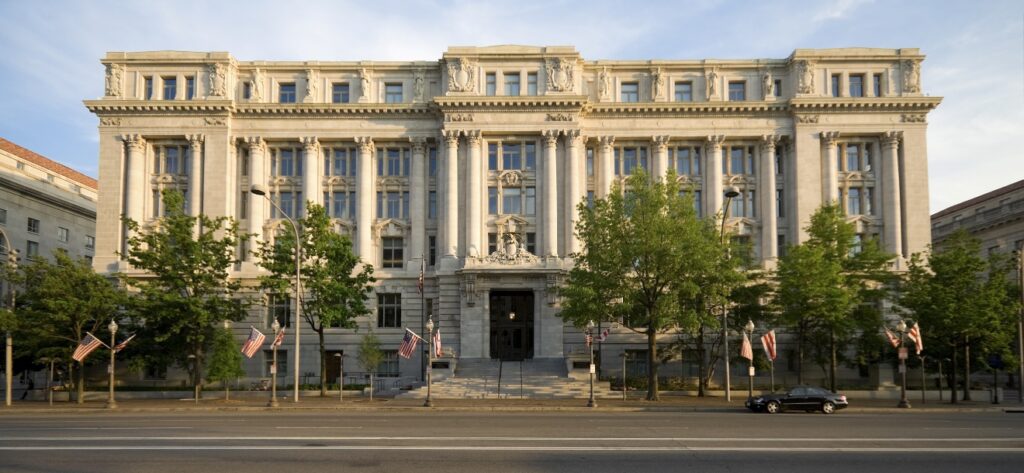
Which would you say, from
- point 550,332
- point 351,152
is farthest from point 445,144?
point 550,332

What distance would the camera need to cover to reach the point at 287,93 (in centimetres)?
6047

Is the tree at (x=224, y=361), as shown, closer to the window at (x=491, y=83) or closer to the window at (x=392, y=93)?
the window at (x=392, y=93)

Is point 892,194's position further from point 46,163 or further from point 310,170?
point 46,163

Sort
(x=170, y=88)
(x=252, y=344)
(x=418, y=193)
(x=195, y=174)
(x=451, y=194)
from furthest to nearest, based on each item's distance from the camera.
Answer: (x=170, y=88) < (x=418, y=193) < (x=195, y=174) < (x=451, y=194) < (x=252, y=344)

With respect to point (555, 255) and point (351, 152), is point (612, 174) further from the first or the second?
point (351, 152)

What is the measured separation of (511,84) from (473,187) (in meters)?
8.38

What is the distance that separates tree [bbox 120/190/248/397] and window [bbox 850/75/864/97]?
45167 millimetres

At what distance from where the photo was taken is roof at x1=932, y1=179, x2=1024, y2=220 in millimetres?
74569

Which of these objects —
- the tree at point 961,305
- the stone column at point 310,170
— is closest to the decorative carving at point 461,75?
the stone column at point 310,170

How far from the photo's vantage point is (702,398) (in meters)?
44.7

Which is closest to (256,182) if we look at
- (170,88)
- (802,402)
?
(170,88)

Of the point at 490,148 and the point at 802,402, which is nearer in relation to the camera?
the point at 802,402

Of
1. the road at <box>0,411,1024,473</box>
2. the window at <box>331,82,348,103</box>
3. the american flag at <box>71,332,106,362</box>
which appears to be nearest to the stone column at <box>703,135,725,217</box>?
the window at <box>331,82,348,103</box>

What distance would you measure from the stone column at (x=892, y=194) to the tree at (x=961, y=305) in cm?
1120
